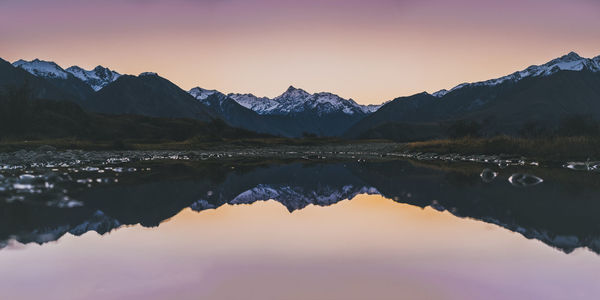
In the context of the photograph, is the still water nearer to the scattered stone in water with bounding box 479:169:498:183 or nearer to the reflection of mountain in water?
the reflection of mountain in water

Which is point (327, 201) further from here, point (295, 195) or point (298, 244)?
point (298, 244)

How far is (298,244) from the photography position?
11.0m

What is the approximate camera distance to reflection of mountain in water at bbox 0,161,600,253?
493 inches

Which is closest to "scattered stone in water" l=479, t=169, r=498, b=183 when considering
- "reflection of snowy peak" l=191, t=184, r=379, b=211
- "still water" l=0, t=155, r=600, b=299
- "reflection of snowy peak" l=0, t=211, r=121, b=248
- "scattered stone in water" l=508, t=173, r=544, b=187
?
"scattered stone in water" l=508, t=173, r=544, b=187

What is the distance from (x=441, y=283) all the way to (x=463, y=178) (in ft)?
71.2

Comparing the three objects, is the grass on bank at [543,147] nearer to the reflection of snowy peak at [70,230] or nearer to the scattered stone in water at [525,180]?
the scattered stone in water at [525,180]

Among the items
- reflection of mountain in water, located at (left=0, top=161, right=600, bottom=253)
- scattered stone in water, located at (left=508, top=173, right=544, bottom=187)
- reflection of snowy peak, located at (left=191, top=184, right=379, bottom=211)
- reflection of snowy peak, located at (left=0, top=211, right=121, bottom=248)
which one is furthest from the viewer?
scattered stone in water, located at (left=508, top=173, right=544, bottom=187)

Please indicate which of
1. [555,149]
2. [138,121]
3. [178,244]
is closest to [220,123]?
[138,121]

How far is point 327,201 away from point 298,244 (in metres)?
8.92

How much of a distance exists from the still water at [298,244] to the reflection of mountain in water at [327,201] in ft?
0.24

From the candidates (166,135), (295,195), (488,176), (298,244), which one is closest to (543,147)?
(488,176)

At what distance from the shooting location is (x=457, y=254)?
A: 10.0 meters

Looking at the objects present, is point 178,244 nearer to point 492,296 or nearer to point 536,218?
point 492,296

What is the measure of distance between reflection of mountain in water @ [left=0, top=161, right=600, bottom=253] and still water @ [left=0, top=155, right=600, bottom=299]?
0.24 feet
